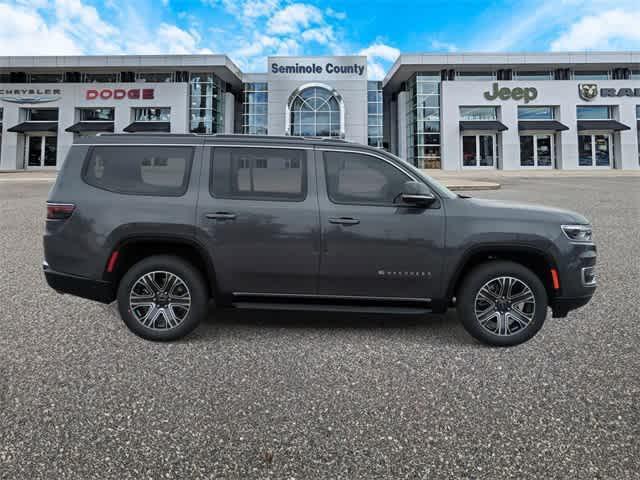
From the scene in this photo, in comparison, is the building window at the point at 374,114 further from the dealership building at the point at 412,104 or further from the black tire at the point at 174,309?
the black tire at the point at 174,309

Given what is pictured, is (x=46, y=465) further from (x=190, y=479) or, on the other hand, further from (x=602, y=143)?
(x=602, y=143)

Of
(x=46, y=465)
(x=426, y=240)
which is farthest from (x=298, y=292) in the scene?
(x=46, y=465)

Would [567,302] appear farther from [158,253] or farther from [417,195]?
[158,253]

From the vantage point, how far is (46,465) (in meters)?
2.20

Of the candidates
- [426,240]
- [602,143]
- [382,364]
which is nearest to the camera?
[382,364]

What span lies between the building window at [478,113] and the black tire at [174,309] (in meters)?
43.3

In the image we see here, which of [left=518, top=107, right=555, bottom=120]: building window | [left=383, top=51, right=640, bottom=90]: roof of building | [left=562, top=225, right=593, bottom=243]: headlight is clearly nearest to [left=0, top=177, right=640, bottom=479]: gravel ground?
[left=562, top=225, right=593, bottom=243]: headlight

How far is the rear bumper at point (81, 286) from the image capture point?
3.89m

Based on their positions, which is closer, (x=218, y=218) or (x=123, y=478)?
(x=123, y=478)

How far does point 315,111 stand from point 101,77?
2505cm

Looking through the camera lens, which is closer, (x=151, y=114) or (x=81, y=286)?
(x=81, y=286)

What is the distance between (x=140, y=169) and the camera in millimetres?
4000

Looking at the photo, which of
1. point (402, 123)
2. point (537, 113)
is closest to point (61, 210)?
point (402, 123)

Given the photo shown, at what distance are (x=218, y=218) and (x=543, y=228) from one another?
310cm
